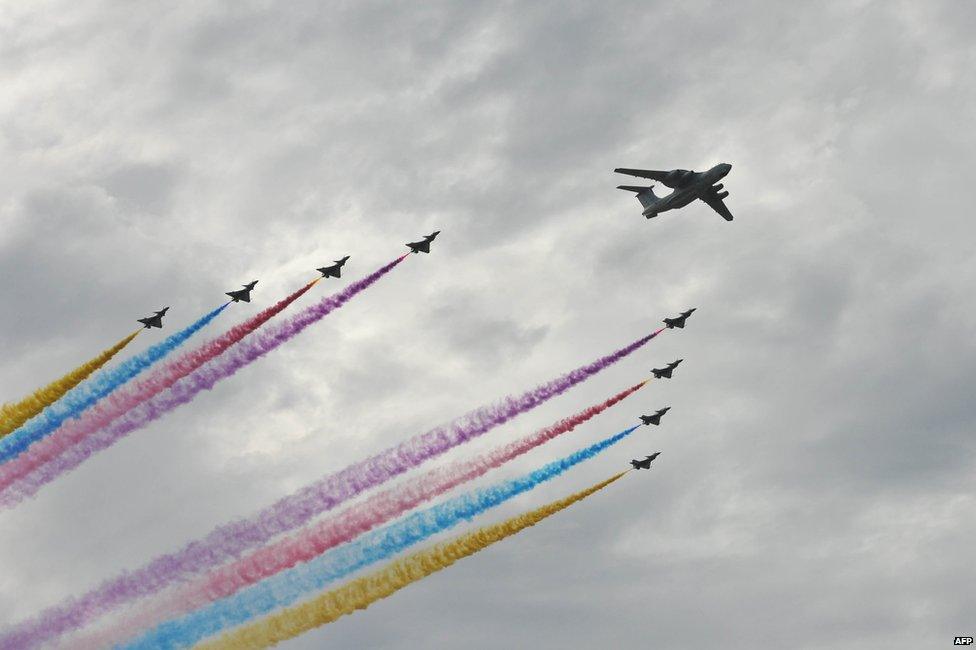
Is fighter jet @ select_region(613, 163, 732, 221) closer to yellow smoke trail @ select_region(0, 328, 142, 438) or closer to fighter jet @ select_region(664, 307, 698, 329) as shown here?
Result: fighter jet @ select_region(664, 307, 698, 329)

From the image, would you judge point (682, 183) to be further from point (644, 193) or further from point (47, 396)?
point (47, 396)

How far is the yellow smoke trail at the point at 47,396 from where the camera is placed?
331 ft

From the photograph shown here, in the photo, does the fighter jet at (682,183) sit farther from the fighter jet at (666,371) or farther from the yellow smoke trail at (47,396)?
the yellow smoke trail at (47,396)

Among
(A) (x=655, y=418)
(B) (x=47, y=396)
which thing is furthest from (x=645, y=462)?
(B) (x=47, y=396)

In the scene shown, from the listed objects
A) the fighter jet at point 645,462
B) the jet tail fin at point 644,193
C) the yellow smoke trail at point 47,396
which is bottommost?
the fighter jet at point 645,462

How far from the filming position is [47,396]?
10138 cm

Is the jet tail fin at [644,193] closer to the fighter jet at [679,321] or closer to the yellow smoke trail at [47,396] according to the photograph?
the fighter jet at [679,321]

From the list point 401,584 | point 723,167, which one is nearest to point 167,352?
point 401,584

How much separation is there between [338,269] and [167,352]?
18504 mm

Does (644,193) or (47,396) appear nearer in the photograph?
(47,396)

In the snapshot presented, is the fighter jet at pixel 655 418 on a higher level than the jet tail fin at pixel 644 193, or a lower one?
lower

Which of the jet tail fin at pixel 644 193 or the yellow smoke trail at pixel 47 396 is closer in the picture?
the yellow smoke trail at pixel 47 396

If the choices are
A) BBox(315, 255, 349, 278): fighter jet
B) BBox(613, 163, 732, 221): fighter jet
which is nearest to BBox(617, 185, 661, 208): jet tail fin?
BBox(613, 163, 732, 221): fighter jet

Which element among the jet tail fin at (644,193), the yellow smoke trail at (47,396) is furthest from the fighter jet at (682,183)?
the yellow smoke trail at (47,396)
